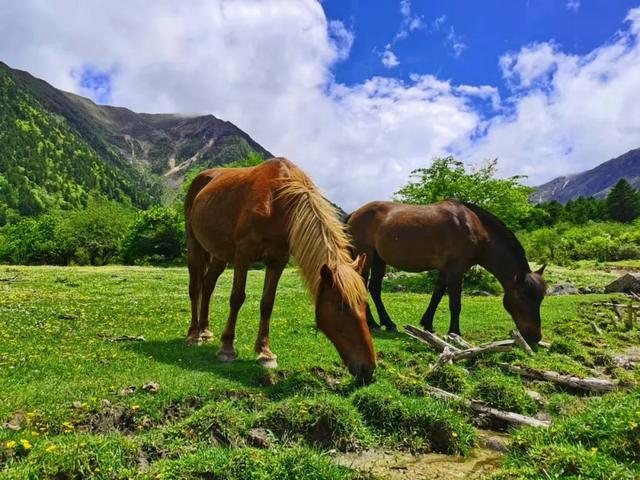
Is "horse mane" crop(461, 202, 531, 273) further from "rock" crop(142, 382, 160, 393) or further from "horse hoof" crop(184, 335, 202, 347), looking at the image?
"rock" crop(142, 382, 160, 393)

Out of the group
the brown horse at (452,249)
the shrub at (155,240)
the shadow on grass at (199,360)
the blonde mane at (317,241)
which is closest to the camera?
the blonde mane at (317,241)

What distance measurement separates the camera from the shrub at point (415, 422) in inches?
Result: 224

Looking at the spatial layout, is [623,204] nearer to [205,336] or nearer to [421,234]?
[421,234]

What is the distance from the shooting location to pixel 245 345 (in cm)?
930

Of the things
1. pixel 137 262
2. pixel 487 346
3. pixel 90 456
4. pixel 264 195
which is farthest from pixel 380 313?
pixel 137 262

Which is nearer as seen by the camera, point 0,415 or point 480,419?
point 0,415

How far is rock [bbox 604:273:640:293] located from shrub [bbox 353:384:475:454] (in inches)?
908

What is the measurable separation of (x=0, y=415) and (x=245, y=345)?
15.2ft

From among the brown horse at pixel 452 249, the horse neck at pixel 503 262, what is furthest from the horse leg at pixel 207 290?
the horse neck at pixel 503 262

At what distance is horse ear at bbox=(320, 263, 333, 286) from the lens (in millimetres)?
6391

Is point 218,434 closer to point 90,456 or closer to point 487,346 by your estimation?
point 90,456

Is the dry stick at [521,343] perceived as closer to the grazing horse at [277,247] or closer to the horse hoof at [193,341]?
the grazing horse at [277,247]

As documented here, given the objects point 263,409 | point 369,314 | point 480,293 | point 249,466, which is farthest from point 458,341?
point 480,293

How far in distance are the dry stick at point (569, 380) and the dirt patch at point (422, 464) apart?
3071 mm
